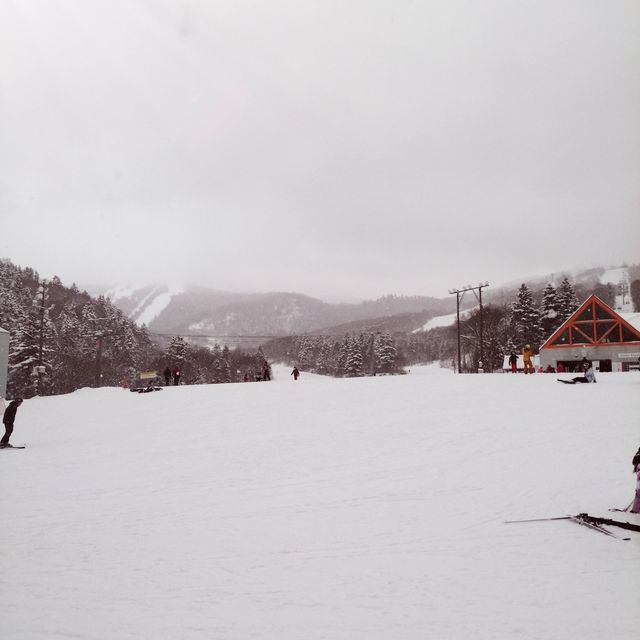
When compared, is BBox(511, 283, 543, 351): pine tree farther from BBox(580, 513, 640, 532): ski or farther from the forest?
BBox(580, 513, 640, 532): ski

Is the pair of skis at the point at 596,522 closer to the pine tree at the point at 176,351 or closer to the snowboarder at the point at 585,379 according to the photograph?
the snowboarder at the point at 585,379

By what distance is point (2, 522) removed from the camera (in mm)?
7867

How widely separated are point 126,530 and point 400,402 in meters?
13.7

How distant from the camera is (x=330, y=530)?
754 cm

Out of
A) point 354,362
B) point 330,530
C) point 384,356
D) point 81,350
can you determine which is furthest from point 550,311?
point 81,350

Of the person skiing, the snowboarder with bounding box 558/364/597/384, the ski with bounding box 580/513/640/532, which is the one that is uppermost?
the snowboarder with bounding box 558/364/597/384

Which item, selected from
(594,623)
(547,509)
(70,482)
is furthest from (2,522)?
(547,509)

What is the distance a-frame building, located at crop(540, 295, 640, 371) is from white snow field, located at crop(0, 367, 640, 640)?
23.6m

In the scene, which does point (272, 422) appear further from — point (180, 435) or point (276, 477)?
point (276, 477)

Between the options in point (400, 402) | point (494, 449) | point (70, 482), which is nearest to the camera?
point (70, 482)

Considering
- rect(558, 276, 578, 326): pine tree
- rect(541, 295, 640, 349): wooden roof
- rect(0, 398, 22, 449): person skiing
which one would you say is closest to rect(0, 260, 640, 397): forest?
rect(558, 276, 578, 326): pine tree

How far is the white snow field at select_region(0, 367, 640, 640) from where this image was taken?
4.84 metres

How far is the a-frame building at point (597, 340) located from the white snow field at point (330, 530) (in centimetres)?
2358

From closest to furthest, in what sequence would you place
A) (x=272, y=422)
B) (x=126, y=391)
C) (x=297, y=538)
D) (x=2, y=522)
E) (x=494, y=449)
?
(x=297, y=538) < (x=2, y=522) < (x=494, y=449) < (x=272, y=422) < (x=126, y=391)
